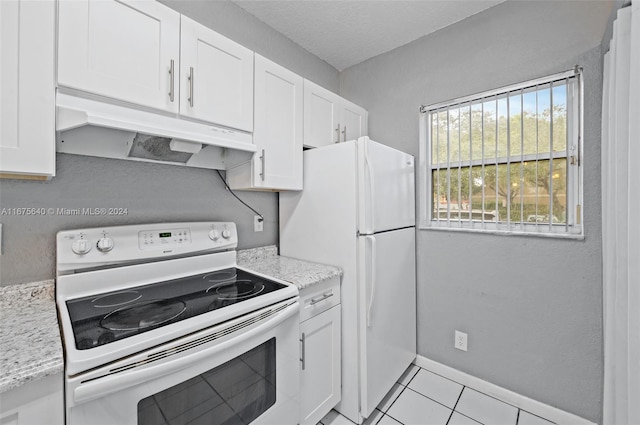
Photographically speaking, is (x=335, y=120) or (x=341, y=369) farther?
(x=335, y=120)

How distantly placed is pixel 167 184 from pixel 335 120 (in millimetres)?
1269

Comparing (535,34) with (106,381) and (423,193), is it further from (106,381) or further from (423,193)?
(106,381)

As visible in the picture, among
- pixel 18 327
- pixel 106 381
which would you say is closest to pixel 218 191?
pixel 18 327

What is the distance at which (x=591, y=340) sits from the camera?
1583mm

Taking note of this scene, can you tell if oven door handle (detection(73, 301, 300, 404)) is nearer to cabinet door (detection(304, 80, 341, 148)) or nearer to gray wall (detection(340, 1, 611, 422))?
cabinet door (detection(304, 80, 341, 148))

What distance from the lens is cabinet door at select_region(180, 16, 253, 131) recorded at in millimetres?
1343

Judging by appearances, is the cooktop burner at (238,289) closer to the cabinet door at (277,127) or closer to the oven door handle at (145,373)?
the oven door handle at (145,373)

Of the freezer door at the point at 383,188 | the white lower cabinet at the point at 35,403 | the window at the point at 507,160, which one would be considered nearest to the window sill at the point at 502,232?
the window at the point at 507,160

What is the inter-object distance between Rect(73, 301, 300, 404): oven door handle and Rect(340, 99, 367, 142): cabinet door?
66.5 inches

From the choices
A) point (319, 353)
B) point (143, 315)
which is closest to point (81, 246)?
point (143, 315)

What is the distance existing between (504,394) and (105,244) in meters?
2.52

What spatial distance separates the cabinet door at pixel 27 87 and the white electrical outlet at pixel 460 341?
247cm

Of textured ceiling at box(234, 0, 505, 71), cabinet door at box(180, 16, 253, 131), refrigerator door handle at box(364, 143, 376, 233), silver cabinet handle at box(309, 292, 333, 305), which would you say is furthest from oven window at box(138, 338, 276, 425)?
textured ceiling at box(234, 0, 505, 71)

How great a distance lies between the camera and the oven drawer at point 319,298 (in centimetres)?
147
